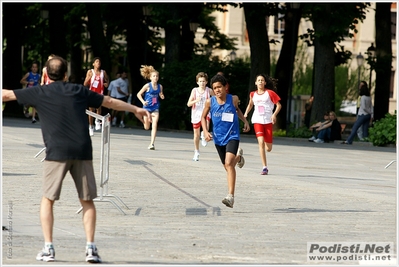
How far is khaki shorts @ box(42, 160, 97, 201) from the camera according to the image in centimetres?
874

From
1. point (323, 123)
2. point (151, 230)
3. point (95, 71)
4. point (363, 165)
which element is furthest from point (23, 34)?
point (151, 230)

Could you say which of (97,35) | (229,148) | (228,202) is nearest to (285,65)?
(97,35)

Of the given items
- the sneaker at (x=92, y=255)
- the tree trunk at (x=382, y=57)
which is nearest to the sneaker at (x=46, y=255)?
the sneaker at (x=92, y=255)

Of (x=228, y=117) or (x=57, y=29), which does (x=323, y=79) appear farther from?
(x=228, y=117)

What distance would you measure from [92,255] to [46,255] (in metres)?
0.36

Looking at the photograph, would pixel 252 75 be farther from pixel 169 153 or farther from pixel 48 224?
pixel 48 224

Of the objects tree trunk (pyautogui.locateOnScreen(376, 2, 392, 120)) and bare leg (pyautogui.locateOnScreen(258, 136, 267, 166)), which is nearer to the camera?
bare leg (pyautogui.locateOnScreen(258, 136, 267, 166))

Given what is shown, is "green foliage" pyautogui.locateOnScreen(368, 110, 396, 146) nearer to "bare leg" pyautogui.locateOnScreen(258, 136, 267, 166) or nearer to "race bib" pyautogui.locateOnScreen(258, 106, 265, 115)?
"race bib" pyautogui.locateOnScreen(258, 106, 265, 115)

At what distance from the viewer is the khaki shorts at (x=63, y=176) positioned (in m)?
8.74

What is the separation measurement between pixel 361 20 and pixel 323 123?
13.0 feet

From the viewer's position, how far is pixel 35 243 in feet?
30.8

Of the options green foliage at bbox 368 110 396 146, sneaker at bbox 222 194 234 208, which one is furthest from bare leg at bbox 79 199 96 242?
green foliage at bbox 368 110 396 146

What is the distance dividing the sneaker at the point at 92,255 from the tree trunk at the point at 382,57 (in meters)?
29.2

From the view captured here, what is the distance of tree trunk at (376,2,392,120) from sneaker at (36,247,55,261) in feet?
95.9
